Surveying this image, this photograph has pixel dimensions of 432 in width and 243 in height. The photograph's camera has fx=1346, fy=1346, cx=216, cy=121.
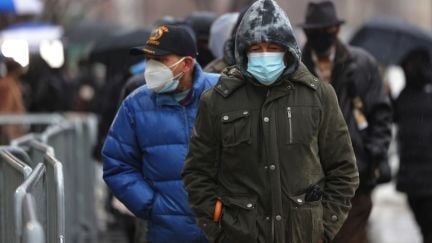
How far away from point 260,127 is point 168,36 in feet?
4.64

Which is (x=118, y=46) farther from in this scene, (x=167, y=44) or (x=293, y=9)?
(x=167, y=44)

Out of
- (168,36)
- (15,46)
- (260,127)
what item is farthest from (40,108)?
(260,127)

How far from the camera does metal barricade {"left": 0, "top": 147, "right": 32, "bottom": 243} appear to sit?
711 centimetres

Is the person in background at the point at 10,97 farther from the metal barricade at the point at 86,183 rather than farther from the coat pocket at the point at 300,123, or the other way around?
the coat pocket at the point at 300,123

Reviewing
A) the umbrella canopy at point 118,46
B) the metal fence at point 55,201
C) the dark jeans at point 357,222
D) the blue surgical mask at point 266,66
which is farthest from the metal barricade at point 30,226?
the umbrella canopy at point 118,46

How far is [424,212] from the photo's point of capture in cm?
1113

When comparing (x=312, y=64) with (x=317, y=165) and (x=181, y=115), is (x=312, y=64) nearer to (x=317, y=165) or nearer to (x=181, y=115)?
(x=181, y=115)

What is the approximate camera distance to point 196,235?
7.16 m

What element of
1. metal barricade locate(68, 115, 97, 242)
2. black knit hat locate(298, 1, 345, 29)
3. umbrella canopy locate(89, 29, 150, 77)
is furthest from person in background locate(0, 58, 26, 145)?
black knit hat locate(298, 1, 345, 29)

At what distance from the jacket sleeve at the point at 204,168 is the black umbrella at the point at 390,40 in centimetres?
897

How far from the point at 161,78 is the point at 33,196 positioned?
1308 mm

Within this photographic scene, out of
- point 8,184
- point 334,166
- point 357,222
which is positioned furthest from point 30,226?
point 357,222

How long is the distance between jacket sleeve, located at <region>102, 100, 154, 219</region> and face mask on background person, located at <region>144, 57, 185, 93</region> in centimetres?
21

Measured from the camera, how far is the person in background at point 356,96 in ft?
28.8
